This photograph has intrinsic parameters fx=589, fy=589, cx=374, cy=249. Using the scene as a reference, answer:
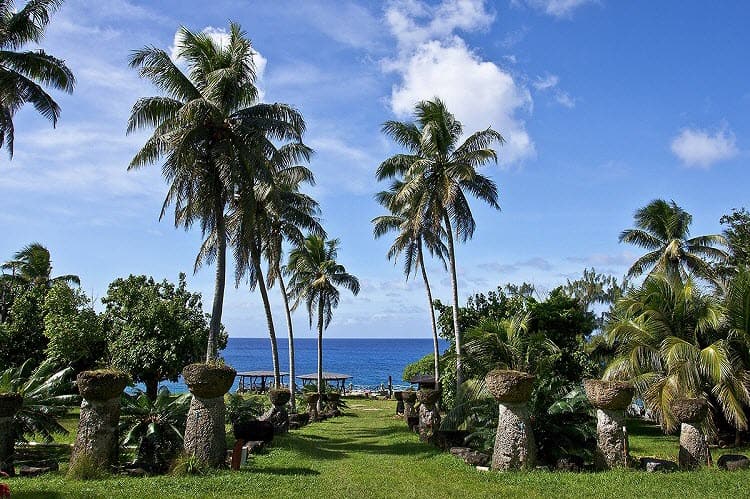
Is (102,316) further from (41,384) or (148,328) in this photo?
(41,384)

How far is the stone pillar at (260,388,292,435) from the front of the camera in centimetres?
1873

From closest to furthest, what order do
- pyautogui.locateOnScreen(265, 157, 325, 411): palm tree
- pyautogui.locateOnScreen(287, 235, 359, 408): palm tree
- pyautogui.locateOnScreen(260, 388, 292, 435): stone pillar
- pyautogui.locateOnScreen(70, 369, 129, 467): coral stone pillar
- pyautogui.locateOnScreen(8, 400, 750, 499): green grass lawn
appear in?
pyautogui.locateOnScreen(8, 400, 750, 499): green grass lawn < pyautogui.locateOnScreen(70, 369, 129, 467): coral stone pillar < pyautogui.locateOnScreen(260, 388, 292, 435): stone pillar < pyautogui.locateOnScreen(265, 157, 325, 411): palm tree < pyautogui.locateOnScreen(287, 235, 359, 408): palm tree

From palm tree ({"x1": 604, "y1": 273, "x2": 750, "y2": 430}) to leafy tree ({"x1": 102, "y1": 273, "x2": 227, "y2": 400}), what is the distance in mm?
15449

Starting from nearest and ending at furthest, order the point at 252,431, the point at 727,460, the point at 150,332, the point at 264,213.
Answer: the point at 727,460, the point at 252,431, the point at 264,213, the point at 150,332

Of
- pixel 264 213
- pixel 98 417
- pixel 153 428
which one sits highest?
pixel 264 213

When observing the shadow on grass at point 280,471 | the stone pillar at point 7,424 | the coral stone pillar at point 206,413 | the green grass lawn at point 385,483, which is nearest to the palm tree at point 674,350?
the green grass lawn at point 385,483

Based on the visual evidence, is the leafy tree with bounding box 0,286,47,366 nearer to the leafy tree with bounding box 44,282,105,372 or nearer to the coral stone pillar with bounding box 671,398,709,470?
the leafy tree with bounding box 44,282,105,372

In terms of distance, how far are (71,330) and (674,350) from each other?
2333 cm

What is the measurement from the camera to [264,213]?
2292cm

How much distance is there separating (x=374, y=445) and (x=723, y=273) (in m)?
20.0

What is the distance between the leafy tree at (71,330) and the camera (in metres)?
25.5

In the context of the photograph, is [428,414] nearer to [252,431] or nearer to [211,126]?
[252,431]

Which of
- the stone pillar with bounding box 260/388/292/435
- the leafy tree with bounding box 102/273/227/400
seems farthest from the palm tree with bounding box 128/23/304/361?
the leafy tree with bounding box 102/273/227/400

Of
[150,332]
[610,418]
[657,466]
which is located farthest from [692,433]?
[150,332]
